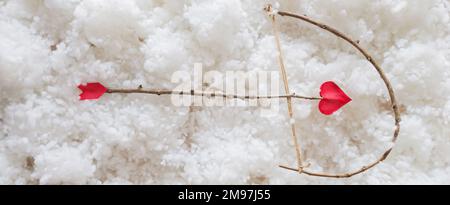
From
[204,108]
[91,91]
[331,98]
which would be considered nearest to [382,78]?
[331,98]

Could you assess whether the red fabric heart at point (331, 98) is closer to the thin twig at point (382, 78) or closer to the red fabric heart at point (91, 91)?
the thin twig at point (382, 78)

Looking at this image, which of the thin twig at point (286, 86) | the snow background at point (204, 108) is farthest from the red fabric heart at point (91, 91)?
the thin twig at point (286, 86)

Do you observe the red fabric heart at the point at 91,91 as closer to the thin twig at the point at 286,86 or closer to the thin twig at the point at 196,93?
the thin twig at the point at 196,93

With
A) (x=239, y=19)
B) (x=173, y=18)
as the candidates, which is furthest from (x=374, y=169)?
(x=173, y=18)

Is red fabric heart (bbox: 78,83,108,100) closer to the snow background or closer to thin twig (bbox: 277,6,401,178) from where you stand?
the snow background

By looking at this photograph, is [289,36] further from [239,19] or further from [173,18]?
[173,18]

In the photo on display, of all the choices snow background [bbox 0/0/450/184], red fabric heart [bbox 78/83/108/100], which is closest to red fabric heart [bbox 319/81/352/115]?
snow background [bbox 0/0/450/184]
